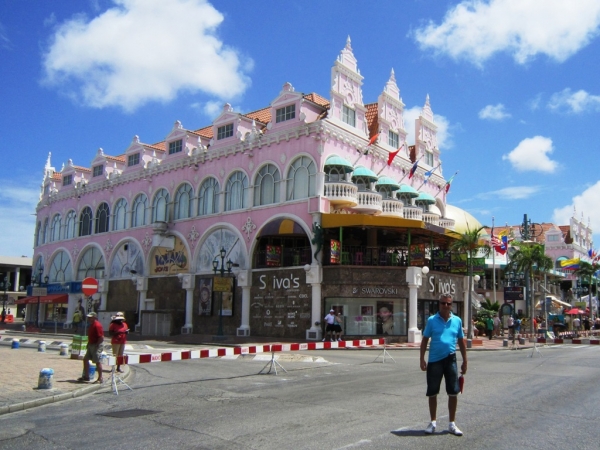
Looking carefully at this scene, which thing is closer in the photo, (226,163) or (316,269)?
(316,269)

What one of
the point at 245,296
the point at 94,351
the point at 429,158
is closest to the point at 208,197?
the point at 245,296

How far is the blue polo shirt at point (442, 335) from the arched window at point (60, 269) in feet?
152

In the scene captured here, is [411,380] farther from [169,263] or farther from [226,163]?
[169,263]

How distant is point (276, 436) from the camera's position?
775 cm

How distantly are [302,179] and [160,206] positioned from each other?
45.6ft

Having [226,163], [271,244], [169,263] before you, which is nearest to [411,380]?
[271,244]

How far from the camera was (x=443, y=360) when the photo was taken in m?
7.86

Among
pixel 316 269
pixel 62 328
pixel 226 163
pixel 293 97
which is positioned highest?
A: pixel 293 97

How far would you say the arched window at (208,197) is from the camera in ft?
124

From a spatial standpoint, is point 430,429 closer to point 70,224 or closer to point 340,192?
Result: point 340,192

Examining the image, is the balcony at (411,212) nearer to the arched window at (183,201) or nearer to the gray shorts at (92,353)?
the arched window at (183,201)

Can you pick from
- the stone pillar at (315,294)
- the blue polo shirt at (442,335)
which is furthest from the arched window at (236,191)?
the blue polo shirt at (442,335)

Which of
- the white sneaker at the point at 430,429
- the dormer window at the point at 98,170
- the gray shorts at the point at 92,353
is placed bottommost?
the white sneaker at the point at 430,429

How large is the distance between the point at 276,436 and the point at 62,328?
46400 millimetres
